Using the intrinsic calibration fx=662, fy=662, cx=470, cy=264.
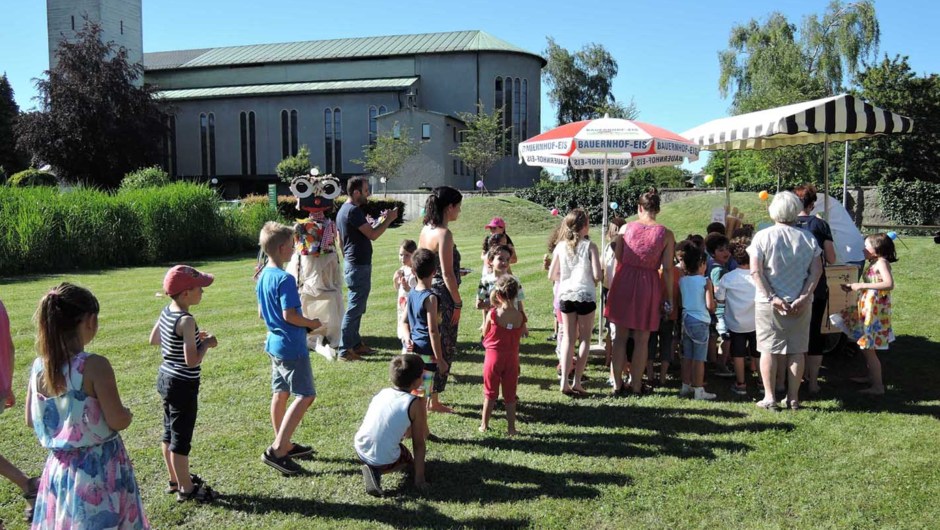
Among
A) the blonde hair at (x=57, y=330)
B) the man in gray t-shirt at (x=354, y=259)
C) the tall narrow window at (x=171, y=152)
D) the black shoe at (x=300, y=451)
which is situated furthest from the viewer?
the tall narrow window at (x=171, y=152)

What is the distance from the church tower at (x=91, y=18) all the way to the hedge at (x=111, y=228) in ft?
143

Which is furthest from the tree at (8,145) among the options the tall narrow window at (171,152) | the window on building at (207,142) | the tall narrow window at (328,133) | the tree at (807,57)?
the tree at (807,57)

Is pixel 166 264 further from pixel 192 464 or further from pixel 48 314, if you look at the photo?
pixel 48 314

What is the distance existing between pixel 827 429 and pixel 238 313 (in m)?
8.74

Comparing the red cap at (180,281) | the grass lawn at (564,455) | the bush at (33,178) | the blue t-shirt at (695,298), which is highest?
the bush at (33,178)

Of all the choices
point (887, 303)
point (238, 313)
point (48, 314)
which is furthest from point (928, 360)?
point (238, 313)

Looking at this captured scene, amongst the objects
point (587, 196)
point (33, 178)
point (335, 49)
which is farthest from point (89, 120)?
point (587, 196)

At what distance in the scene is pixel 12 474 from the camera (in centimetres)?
396

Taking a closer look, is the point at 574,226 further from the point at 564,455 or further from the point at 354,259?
the point at 354,259

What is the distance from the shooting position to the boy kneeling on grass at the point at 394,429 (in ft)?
14.0

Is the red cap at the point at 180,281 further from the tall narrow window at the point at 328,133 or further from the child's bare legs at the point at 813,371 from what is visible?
the tall narrow window at the point at 328,133

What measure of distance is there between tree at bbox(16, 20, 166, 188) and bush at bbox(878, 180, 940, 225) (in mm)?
48656

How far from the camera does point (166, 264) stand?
19.3 metres

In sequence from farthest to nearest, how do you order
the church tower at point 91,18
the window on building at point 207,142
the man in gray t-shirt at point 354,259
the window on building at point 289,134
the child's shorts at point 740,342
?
the window on building at point 207,142 < the window on building at point 289,134 < the church tower at point 91,18 < the man in gray t-shirt at point 354,259 < the child's shorts at point 740,342
